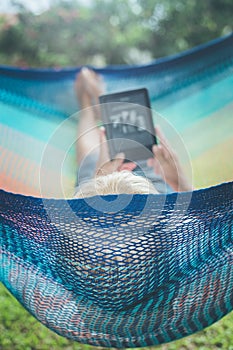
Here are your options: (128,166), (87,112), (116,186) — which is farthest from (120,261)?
(87,112)

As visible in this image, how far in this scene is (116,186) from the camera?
44.6 inches

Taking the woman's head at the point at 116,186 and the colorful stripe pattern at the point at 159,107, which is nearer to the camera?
the woman's head at the point at 116,186

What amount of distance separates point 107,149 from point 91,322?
62 centimetres

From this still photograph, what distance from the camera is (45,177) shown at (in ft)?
4.94

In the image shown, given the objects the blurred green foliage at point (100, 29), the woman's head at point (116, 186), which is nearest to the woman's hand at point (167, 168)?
the woman's head at point (116, 186)

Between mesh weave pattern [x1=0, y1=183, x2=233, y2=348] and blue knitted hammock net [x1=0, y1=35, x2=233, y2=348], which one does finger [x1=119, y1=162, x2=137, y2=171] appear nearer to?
blue knitted hammock net [x1=0, y1=35, x2=233, y2=348]

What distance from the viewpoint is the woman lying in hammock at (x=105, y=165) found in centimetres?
115

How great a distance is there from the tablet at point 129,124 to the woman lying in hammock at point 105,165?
0.03 meters

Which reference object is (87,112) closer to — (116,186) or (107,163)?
(107,163)

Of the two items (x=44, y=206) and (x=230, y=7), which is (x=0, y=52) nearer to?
(x=230, y=7)

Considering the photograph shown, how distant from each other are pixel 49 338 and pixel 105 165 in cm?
57

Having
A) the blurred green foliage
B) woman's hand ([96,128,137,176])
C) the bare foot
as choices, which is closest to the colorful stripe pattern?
the bare foot

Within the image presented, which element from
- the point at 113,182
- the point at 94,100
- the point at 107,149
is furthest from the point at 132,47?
the point at 113,182

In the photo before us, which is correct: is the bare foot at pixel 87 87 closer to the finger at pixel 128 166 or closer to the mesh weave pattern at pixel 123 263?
the finger at pixel 128 166
